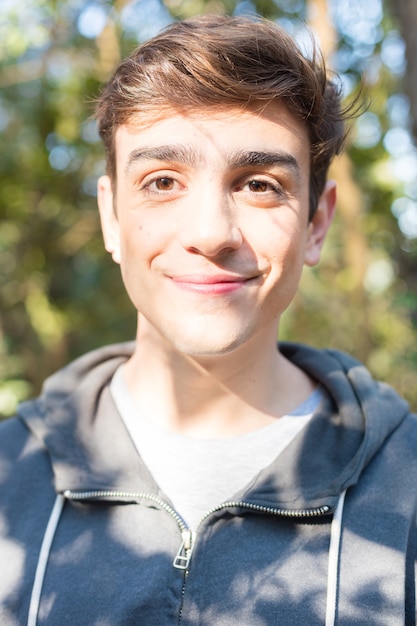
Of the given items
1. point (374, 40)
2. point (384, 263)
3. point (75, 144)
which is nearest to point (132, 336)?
Result: point (75, 144)

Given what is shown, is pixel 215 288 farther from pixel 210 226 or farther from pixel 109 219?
pixel 109 219

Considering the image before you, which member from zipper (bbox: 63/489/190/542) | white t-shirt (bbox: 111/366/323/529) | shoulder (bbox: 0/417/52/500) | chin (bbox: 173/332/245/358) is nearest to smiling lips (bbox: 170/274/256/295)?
chin (bbox: 173/332/245/358)

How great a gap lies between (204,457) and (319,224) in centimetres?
90

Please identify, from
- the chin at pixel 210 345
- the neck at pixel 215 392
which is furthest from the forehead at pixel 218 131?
the neck at pixel 215 392

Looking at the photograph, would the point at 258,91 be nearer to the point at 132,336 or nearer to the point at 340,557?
the point at 340,557

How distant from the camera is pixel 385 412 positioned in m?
2.36

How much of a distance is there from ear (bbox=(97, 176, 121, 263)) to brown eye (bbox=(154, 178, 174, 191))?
0.34 metres

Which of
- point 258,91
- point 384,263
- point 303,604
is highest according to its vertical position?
point 258,91

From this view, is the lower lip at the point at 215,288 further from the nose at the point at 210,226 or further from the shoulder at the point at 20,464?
the shoulder at the point at 20,464

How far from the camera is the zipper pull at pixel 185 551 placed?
211 centimetres

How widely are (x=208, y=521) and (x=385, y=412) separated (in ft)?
2.17

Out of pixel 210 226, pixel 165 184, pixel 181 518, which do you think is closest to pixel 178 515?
pixel 181 518

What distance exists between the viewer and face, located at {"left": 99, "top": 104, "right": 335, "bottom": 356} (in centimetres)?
215

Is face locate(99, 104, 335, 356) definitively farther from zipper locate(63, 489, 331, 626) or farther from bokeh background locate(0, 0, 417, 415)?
bokeh background locate(0, 0, 417, 415)
